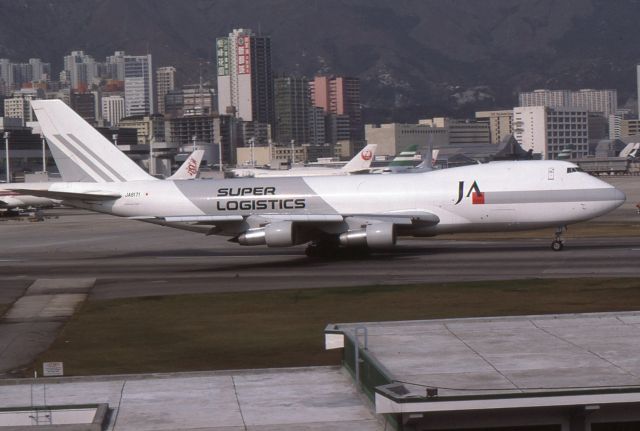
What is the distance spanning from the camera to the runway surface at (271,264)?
44.5 metres

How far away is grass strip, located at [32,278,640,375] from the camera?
2953 cm

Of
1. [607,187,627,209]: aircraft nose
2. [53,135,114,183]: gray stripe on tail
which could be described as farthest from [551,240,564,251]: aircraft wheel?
[53,135,114,183]: gray stripe on tail

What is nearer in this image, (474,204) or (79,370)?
(79,370)


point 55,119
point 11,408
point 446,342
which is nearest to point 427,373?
point 446,342

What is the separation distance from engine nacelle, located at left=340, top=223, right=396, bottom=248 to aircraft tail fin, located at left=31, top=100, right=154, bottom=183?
11980 mm

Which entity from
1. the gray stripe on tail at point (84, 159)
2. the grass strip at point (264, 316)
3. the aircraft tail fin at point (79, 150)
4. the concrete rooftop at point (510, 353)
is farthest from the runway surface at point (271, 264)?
the concrete rooftop at point (510, 353)

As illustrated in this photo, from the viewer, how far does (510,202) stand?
50844mm

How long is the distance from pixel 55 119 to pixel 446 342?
38362mm

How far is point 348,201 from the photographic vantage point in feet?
173

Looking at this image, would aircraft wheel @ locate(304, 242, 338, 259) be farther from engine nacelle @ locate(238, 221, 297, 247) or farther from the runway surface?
engine nacelle @ locate(238, 221, 297, 247)

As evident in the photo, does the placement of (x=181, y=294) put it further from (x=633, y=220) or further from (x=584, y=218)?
(x=633, y=220)

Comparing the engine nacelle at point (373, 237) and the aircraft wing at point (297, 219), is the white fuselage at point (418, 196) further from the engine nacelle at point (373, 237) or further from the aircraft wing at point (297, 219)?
the engine nacelle at point (373, 237)

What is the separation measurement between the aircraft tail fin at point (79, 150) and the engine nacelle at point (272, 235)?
9.42 m

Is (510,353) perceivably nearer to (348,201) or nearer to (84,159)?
(348,201)
